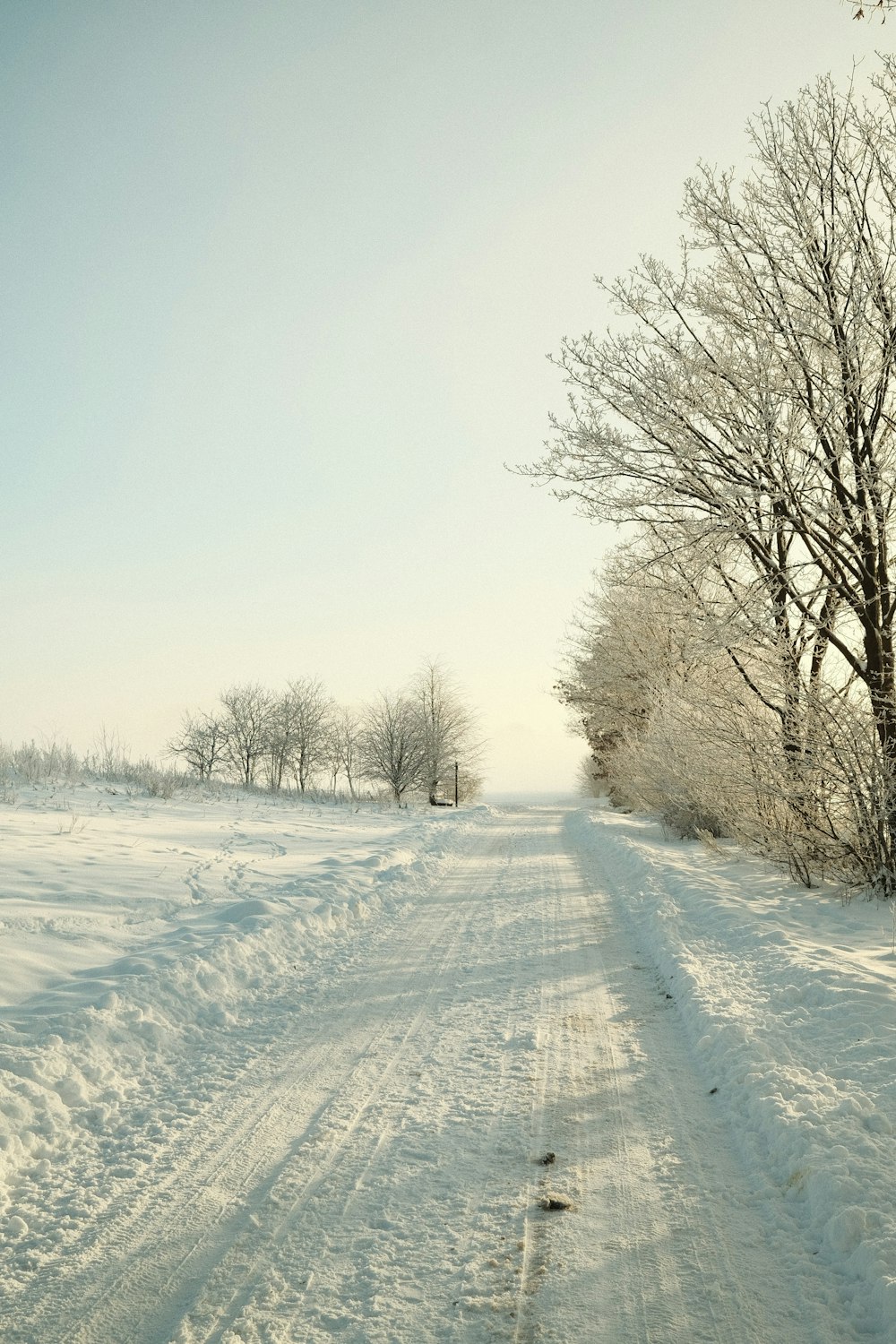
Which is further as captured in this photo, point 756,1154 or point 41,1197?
point 756,1154

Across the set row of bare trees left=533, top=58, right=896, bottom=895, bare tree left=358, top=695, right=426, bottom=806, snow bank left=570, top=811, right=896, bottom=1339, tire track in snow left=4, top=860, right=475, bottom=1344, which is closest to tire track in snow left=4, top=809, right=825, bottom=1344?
tire track in snow left=4, top=860, right=475, bottom=1344

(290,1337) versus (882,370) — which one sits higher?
(882,370)

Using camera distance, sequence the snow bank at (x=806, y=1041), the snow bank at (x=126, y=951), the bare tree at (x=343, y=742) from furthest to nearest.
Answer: the bare tree at (x=343, y=742)
the snow bank at (x=126, y=951)
the snow bank at (x=806, y=1041)

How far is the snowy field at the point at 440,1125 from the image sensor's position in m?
2.70

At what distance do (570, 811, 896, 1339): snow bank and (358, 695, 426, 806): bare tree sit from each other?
134 feet

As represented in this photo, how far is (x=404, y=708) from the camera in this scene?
52.4 meters

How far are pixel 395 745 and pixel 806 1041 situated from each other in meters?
46.5

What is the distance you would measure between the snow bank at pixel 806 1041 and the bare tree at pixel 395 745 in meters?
40.8

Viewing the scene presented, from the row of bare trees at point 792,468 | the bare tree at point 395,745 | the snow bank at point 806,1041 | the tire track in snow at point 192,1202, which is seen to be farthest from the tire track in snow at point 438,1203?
the bare tree at point 395,745

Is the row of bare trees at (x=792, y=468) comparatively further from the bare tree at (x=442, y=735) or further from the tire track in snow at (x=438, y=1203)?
the bare tree at (x=442, y=735)

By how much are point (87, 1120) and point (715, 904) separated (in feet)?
22.9

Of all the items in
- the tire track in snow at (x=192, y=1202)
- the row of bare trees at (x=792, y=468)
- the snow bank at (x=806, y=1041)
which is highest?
the row of bare trees at (x=792, y=468)

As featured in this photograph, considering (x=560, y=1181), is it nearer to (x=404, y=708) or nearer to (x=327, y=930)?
(x=327, y=930)

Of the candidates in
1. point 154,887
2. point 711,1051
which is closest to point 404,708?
point 154,887
